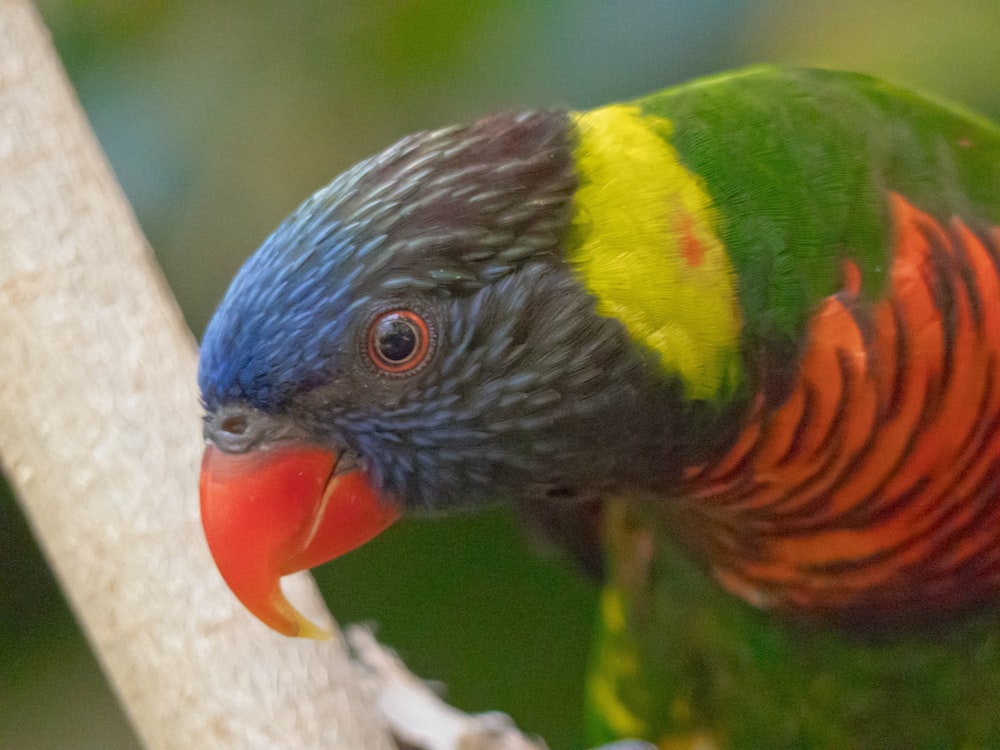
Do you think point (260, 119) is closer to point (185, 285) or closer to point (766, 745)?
point (185, 285)

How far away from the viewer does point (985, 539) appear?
113cm

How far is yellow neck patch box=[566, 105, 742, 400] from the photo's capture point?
0.88 metres

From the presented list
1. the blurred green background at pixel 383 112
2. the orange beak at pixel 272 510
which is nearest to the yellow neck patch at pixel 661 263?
the orange beak at pixel 272 510

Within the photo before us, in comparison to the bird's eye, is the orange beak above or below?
below

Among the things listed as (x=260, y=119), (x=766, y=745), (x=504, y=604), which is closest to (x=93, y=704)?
(x=504, y=604)

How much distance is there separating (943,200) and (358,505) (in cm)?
75

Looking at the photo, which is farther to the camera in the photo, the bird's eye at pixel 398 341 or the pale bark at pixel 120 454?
the pale bark at pixel 120 454

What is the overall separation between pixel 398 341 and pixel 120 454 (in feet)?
1.78

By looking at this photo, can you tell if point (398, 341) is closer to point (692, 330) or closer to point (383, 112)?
point (692, 330)

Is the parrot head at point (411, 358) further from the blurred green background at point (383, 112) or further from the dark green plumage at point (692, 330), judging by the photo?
the blurred green background at point (383, 112)

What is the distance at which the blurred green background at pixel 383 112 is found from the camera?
2.00 meters

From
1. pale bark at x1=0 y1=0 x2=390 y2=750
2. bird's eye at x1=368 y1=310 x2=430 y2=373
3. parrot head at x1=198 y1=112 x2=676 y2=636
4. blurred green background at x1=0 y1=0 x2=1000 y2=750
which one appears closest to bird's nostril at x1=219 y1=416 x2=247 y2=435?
parrot head at x1=198 y1=112 x2=676 y2=636

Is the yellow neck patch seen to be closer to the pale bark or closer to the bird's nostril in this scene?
the bird's nostril

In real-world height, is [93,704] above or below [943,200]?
below
